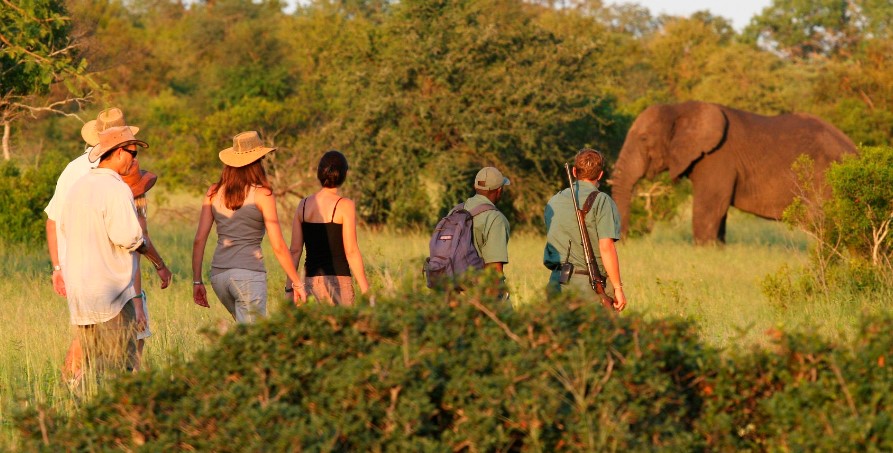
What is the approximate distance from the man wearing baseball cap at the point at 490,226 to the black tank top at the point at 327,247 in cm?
81

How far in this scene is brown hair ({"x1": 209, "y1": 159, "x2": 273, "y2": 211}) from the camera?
7.19 metres

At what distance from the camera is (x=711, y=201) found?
19328mm

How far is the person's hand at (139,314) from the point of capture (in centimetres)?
653

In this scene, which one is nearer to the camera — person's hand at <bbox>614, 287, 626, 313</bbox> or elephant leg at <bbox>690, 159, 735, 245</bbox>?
person's hand at <bbox>614, 287, 626, 313</bbox>

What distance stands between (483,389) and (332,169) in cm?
311

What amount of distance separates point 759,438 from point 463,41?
16041 millimetres

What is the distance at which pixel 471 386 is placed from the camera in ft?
14.7

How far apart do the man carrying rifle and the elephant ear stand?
12.2 m

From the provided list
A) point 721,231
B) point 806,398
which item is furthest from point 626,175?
point 806,398

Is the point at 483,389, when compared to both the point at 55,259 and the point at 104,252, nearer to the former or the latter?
the point at 104,252

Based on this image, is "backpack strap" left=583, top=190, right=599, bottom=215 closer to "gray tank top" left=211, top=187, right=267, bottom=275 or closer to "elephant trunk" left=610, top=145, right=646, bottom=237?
"gray tank top" left=211, top=187, right=267, bottom=275

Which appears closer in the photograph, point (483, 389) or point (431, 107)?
point (483, 389)

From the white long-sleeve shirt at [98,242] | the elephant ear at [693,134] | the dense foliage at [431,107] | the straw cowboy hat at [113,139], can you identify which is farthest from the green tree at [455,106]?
the white long-sleeve shirt at [98,242]

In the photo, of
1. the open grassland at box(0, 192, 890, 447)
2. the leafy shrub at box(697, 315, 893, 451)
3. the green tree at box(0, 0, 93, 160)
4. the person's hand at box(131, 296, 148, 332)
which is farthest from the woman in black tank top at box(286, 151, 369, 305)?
the green tree at box(0, 0, 93, 160)
